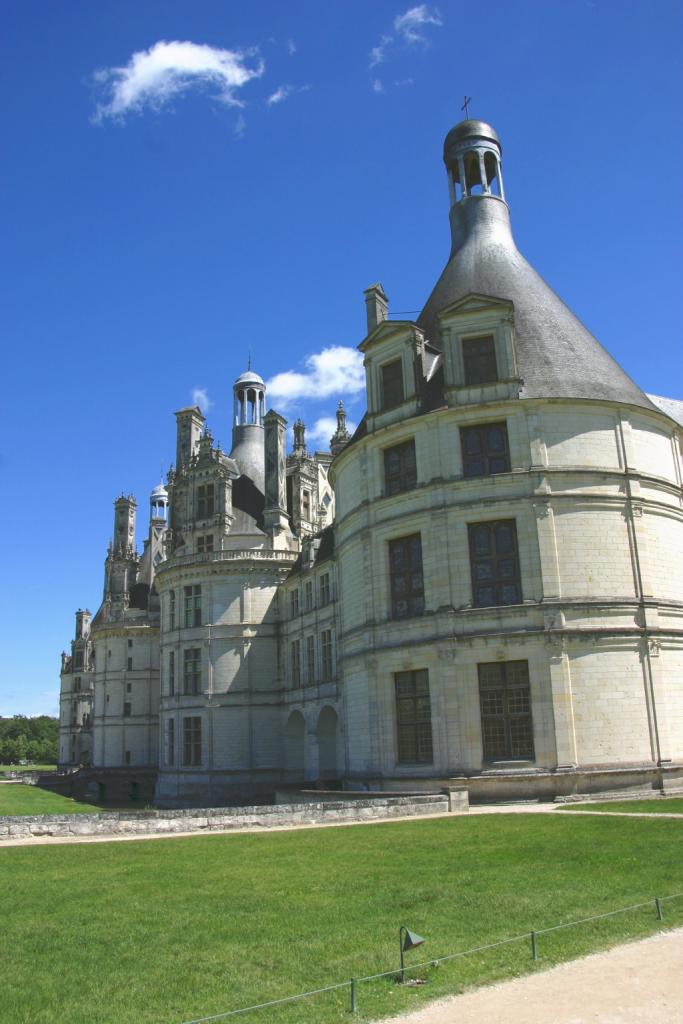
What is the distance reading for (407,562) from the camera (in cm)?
3058

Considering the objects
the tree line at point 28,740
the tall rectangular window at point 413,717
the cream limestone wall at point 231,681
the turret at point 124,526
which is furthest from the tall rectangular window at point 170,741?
the tree line at point 28,740

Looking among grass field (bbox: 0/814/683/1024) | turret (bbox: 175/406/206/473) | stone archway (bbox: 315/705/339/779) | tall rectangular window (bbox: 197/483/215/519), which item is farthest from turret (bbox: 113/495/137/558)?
grass field (bbox: 0/814/683/1024)

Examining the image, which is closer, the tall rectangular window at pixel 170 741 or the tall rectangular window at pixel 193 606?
the tall rectangular window at pixel 193 606

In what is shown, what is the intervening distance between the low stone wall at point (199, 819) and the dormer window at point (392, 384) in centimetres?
1538

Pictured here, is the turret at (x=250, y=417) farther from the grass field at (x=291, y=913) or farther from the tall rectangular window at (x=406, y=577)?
the grass field at (x=291, y=913)

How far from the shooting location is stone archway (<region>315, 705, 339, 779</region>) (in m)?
41.7

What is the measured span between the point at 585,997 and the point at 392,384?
27.2 meters

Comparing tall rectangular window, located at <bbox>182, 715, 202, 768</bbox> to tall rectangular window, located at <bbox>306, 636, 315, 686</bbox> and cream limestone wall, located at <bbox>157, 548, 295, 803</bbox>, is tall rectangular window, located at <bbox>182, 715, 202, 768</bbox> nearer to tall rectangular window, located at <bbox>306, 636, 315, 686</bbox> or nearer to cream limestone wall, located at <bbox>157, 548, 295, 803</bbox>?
cream limestone wall, located at <bbox>157, 548, 295, 803</bbox>

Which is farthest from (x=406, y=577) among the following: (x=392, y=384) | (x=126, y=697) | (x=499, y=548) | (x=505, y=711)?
(x=126, y=697)

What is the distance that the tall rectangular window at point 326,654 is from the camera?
136ft

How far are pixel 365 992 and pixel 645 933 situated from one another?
353 centimetres

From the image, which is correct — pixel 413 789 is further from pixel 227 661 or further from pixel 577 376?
pixel 227 661

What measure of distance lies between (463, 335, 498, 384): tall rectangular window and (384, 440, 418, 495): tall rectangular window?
3.31 m

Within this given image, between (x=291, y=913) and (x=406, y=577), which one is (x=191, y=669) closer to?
(x=406, y=577)
